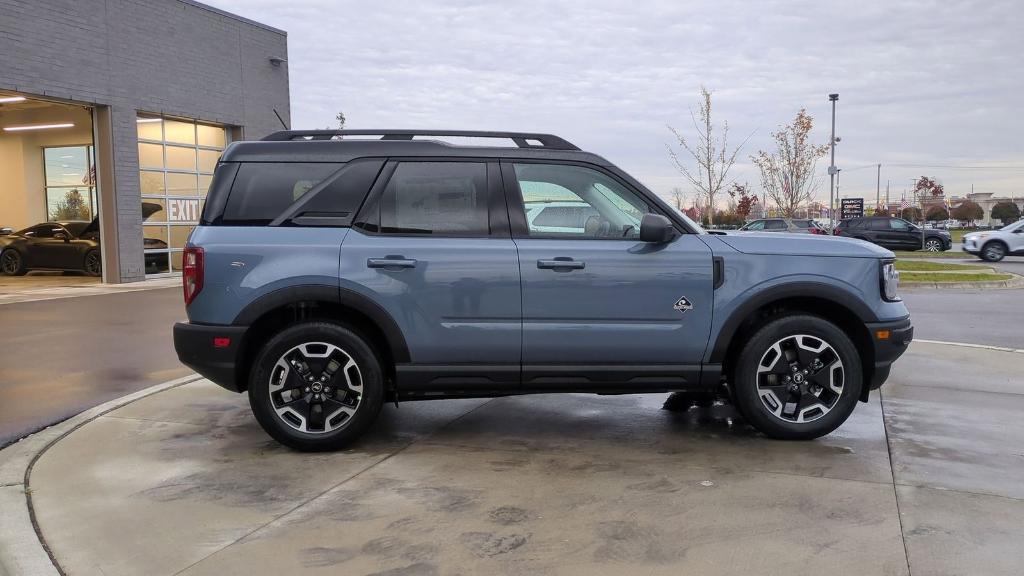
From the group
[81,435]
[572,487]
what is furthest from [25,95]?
[572,487]

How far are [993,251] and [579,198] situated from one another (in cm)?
2720

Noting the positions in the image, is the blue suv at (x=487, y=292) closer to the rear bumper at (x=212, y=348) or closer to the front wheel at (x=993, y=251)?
the rear bumper at (x=212, y=348)

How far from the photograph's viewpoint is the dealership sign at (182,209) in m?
21.4

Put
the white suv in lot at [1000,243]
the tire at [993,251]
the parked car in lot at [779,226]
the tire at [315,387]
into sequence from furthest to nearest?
the parked car in lot at [779,226]
the tire at [993,251]
the white suv in lot at [1000,243]
the tire at [315,387]

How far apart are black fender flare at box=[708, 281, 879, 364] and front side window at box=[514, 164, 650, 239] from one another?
2.74 ft

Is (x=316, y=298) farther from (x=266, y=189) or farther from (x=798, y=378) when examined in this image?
(x=798, y=378)

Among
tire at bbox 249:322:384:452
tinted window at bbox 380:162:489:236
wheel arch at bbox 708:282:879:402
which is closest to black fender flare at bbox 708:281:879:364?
wheel arch at bbox 708:282:879:402

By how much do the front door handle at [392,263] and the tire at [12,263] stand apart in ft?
70.1

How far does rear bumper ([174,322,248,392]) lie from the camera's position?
4973 mm

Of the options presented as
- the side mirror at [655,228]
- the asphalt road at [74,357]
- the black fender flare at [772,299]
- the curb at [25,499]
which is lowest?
the asphalt road at [74,357]

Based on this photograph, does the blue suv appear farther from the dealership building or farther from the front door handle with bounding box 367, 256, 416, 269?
the dealership building

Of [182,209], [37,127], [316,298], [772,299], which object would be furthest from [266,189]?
[37,127]

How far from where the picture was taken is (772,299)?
5078 mm

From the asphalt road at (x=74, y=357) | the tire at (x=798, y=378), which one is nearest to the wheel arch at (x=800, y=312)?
the tire at (x=798, y=378)
